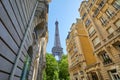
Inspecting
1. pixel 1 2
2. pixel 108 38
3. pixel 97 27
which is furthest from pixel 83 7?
pixel 1 2

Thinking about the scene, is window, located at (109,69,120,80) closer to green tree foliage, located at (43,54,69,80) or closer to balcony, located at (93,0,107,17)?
balcony, located at (93,0,107,17)

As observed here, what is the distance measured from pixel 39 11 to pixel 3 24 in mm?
3979

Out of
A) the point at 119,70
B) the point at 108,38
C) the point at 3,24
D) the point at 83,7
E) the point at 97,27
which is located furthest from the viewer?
the point at 83,7

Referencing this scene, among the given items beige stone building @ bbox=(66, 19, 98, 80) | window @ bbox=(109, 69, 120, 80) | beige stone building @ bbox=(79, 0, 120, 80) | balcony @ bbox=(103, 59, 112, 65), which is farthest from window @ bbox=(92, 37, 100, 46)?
window @ bbox=(109, 69, 120, 80)

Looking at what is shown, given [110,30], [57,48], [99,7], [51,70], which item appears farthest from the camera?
[57,48]

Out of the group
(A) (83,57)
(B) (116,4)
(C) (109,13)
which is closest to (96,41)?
(C) (109,13)

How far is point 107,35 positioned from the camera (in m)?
15.7

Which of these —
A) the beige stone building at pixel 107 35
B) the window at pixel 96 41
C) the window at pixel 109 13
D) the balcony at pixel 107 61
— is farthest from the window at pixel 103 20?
the balcony at pixel 107 61

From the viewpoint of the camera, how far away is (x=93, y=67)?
18969mm

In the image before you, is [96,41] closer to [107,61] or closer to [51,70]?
[107,61]

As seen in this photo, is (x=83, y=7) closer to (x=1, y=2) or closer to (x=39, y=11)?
(x=39, y=11)

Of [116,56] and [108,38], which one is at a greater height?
[108,38]

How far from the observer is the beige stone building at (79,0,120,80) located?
1367cm

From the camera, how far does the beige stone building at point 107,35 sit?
13.7 meters
